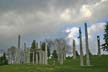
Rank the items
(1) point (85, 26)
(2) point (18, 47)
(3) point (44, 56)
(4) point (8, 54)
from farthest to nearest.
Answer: (4) point (8, 54)
(2) point (18, 47)
(3) point (44, 56)
(1) point (85, 26)

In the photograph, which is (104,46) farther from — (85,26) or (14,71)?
(14,71)

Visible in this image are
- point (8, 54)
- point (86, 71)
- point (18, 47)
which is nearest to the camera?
point (86, 71)

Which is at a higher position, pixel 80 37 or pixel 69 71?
pixel 80 37

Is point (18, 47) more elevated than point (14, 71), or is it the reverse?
point (18, 47)

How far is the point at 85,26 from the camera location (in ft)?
175

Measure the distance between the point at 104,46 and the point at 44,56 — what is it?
18.1m

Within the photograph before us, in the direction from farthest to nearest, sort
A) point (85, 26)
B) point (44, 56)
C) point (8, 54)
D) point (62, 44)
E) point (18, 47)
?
1. point (8, 54)
2. point (62, 44)
3. point (18, 47)
4. point (44, 56)
5. point (85, 26)

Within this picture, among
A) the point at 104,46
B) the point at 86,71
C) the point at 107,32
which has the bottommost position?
the point at 86,71

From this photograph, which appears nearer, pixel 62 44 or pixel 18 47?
pixel 18 47

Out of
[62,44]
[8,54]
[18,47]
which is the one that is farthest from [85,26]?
[8,54]

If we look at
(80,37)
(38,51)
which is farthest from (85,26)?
(38,51)

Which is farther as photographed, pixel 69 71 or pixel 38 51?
pixel 38 51

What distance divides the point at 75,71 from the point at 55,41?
213ft

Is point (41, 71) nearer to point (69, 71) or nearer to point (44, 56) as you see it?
point (69, 71)
